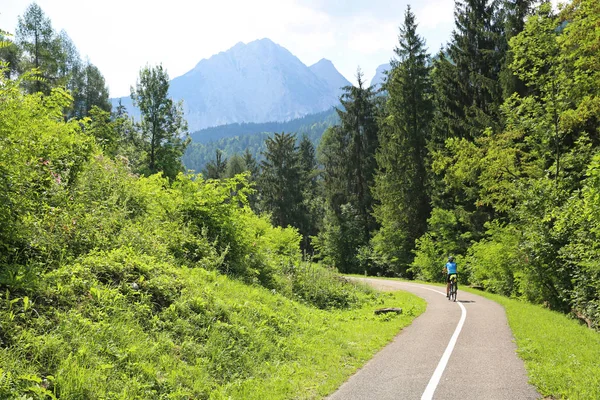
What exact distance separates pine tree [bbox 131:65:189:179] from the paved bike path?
30.8 m

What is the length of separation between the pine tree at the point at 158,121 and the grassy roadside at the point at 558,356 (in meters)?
32.0

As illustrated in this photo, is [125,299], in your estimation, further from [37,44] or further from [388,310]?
[37,44]

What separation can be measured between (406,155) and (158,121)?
81.8 feet

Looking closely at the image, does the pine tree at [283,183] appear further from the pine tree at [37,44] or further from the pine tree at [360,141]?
the pine tree at [37,44]

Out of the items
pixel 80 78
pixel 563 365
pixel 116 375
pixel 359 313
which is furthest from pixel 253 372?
pixel 80 78

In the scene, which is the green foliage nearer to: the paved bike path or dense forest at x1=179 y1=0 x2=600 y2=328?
the paved bike path

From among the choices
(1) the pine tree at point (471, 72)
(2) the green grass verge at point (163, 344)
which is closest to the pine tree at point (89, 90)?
(1) the pine tree at point (471, 72)

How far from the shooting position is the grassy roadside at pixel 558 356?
5.86m

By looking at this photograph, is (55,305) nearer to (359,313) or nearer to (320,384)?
(320,384)

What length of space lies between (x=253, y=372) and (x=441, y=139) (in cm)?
3211

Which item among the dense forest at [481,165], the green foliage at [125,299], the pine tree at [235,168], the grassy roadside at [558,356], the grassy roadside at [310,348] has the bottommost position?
the grassy roadside at [310,348]

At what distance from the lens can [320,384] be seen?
249 inches

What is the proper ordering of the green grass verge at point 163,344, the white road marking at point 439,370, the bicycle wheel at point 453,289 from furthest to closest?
the bicycle wheel at point 453,289, the white road marking at point 439,370, the green grass verge at point 163,344

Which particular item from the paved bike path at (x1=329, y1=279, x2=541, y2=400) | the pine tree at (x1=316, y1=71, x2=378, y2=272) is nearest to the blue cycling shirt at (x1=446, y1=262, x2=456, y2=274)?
the paved bike path at (x1=329, y1=279, x2=541, y2=400)
